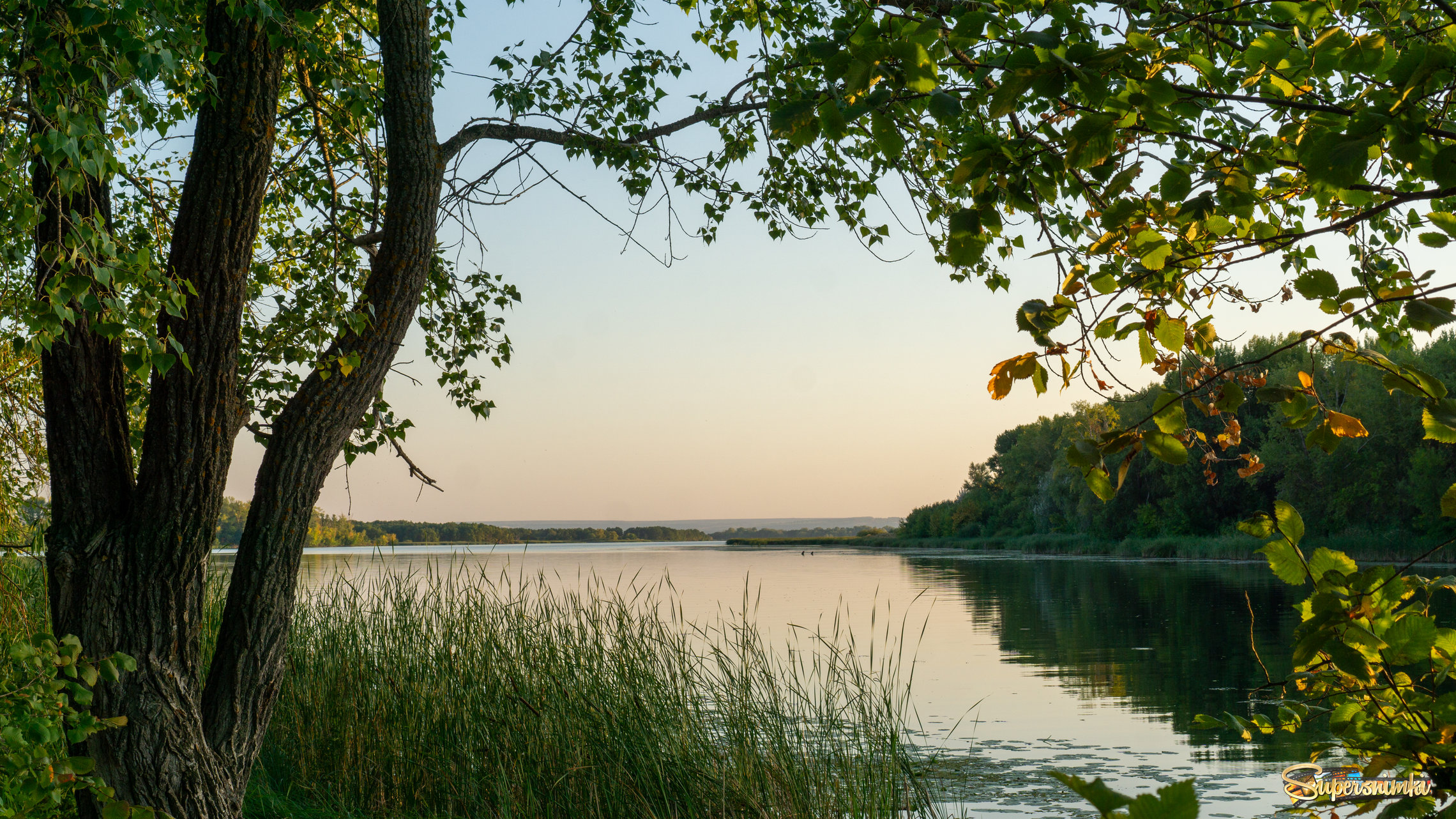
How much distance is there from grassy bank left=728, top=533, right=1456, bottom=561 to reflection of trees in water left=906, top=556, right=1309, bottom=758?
5.12 ft

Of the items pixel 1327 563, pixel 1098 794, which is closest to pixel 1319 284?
pixel 1327 563

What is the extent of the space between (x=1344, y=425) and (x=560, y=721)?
155 inches

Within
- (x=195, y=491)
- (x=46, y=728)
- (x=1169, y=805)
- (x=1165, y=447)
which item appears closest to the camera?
(x=1169, y=805)

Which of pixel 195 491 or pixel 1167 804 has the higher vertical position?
pixel 195 491

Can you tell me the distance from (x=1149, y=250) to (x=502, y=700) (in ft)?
14.1

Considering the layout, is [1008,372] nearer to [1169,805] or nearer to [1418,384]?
[1418,384]

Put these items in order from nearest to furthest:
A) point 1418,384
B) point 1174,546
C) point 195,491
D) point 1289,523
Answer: point 1418,384 < point 1289,523 < point 195,491 < point 1174,546

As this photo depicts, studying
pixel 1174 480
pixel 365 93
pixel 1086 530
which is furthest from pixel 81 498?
pixel 1086 530

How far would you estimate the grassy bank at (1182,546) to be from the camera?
2962cm

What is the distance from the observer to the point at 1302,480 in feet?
115

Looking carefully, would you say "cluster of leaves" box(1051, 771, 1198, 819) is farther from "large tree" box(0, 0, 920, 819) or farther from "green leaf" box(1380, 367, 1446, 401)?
"large tree" box(0, 0, 920, 819)

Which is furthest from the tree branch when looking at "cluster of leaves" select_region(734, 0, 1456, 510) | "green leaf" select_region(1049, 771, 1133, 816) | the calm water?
"green leaf" select_region(1049, 771, 1133, 816)

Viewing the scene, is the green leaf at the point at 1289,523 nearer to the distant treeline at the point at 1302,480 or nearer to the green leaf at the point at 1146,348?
the green leaf at the point at 1146,348

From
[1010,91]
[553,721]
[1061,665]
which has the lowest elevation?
[1061,665]
